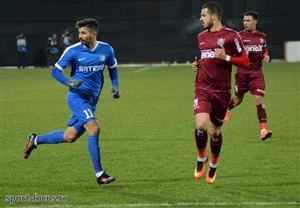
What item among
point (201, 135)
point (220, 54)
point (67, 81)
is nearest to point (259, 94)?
point (201, 135)

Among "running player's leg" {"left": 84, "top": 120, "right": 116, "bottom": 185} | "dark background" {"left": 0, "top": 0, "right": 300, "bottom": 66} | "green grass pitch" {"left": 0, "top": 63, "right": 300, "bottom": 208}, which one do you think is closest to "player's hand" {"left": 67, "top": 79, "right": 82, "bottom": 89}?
"running player's leg" {"left": 84, "top": 120, "right": 116, "bottom": 185}

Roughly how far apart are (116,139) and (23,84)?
15819 mm

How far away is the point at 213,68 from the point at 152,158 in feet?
7.67

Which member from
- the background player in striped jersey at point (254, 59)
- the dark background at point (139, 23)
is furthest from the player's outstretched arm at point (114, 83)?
the dark background at point (139, 23)

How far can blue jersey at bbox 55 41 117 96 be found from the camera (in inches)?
358

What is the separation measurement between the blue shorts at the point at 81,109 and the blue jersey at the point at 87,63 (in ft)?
0.25

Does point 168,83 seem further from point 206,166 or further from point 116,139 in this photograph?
point 206,166

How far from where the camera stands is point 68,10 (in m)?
41.2

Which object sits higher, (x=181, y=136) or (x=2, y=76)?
(x=181, y=136)

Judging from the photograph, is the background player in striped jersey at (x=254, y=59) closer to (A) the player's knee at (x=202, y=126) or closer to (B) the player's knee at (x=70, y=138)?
(A) the player's knee at (x=202, y=126)

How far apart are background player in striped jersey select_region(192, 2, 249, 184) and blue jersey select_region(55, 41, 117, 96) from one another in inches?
47.1

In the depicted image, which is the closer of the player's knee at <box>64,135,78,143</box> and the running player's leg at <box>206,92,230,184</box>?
the running player's leg at <box>206,92,230,184</box>

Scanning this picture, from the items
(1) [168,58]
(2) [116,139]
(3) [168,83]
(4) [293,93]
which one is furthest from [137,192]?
(1) [168,58]

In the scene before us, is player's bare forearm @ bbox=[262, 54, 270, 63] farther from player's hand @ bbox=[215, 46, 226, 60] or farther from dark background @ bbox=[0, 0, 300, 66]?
dark background @ bbox=[0, 0, 300, 66]
